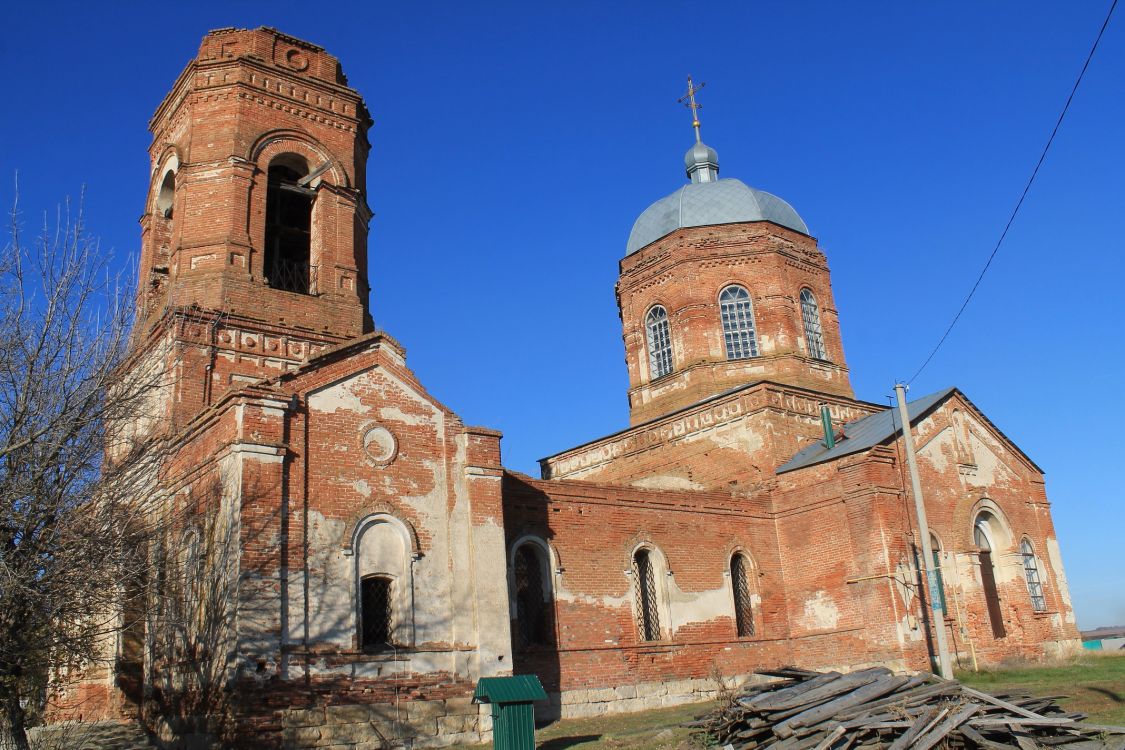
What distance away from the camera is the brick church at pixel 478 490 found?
1275 centimetres

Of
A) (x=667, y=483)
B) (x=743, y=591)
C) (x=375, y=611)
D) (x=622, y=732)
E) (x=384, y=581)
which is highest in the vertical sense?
(x=667, y=483)

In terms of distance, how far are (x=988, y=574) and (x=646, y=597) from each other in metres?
8.47

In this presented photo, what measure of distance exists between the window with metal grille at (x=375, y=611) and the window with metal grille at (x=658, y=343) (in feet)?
41.6

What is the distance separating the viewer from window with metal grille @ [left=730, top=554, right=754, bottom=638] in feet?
63.1

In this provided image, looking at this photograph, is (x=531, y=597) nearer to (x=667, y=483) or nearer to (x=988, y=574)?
(x=667, y=483)

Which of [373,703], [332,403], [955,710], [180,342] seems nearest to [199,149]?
[180,342]

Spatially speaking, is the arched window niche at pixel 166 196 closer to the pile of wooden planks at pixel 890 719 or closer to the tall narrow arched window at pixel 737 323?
the tall narrow arched window at pixel 737 323

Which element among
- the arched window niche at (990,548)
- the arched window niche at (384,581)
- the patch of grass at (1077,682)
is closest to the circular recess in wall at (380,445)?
the arched window niche at (384,581)

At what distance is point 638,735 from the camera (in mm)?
13086

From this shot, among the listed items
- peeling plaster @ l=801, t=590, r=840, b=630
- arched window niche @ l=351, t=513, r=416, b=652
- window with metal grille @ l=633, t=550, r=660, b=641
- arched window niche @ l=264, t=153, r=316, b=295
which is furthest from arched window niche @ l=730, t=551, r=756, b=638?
arched window niche @ l=264, t=153, r=316, b=295

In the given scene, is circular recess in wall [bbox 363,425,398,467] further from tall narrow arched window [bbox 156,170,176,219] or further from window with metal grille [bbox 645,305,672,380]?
window with metal grille [bbox 645,305,672,380]

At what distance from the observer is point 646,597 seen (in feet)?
59.0

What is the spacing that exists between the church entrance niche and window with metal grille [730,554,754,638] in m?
5.03

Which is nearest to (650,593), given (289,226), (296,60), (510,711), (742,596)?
(742,596)
